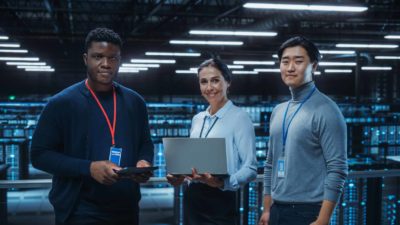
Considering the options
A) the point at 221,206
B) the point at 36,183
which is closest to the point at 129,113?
the point at 221,206

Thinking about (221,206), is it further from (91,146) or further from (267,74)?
(267,74)

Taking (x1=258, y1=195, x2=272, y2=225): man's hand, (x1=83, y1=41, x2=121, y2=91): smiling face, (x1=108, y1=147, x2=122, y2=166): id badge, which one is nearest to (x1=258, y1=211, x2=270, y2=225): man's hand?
(x1=258, y1=195, x2=272, y2=225): man's hand

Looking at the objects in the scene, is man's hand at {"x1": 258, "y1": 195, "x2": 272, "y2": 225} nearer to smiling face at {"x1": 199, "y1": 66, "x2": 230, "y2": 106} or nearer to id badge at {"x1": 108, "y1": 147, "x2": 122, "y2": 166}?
smiling face at {"x1": 199, "y1": 66, "x2": 230, "y2": 106}

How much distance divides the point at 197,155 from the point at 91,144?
0.47 metres

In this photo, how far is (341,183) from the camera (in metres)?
1.64

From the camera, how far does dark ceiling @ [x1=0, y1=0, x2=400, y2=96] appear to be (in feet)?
35.9

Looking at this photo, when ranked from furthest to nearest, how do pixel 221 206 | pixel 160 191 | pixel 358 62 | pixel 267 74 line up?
pixel 267 74
pixel 358 62
pixel 160 191
pixel 221 206

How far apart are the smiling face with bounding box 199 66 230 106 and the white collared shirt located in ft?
0.19

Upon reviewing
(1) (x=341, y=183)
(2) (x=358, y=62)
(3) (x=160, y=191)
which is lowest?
(3) (x=160, y=191)

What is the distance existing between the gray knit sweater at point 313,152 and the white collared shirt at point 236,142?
152 mm

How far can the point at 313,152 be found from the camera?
5.56 feet

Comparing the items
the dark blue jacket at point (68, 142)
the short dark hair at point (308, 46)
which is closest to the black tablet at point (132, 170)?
the dark blue jacket at point (68, 142)

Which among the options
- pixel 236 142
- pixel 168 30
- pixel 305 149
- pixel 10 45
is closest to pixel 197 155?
pixel 236 142

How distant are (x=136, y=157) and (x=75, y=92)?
0.34 m
